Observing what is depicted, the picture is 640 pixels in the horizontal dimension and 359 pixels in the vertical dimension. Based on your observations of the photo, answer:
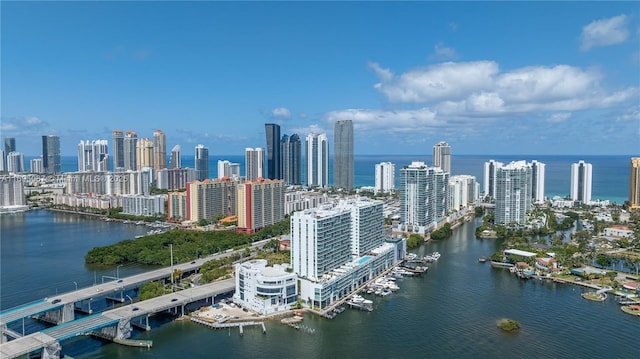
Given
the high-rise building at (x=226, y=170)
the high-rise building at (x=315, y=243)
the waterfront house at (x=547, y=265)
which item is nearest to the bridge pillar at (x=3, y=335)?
the high-rise building at (x=315, y=243)

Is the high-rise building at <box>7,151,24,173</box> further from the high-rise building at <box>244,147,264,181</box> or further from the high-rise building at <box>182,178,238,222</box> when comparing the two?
the high-rise building at <box>182,178,238,222</box>

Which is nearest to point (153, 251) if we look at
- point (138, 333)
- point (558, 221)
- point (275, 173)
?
point (138, 333)

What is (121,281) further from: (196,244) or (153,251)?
(196,244)

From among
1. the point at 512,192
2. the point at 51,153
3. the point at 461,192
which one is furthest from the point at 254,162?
the point at 51,153

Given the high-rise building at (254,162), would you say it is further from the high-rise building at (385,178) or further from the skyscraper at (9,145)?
the skyscraper at (9,145)

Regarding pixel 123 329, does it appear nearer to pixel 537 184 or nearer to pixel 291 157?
pixel 537 184
